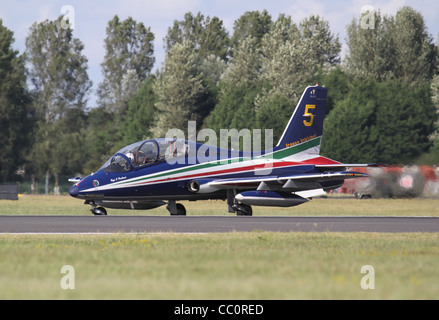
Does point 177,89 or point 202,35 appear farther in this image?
point 202,35

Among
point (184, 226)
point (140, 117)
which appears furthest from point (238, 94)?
point (184, 226)

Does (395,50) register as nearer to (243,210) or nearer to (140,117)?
(140,117)

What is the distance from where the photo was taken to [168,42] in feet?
449

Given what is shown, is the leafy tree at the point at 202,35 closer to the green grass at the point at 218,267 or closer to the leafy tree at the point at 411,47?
the leafy tree at the point at 411,47

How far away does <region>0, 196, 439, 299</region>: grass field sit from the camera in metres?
11.6

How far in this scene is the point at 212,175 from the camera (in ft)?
114

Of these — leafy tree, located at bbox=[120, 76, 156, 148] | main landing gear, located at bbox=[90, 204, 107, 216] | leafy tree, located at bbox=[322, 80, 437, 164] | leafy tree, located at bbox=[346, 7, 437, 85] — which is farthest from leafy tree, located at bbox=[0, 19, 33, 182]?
main landing gear, located at bbox=[90, 204, 107, 216]

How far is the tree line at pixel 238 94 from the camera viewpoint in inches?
3501

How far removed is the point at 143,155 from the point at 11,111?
72612 mm

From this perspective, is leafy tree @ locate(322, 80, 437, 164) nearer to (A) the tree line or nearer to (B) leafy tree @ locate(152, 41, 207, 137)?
(A) the tree line

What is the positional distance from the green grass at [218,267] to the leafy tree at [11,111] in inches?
3249

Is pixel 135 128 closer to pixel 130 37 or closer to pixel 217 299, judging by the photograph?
pixel 130 37

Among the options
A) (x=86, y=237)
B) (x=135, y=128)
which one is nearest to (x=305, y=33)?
(x=135, y=128)

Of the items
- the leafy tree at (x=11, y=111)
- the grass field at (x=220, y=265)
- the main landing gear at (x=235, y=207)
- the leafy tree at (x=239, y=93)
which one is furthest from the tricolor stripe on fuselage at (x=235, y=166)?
the leafy tree at (x=11, y=111)
